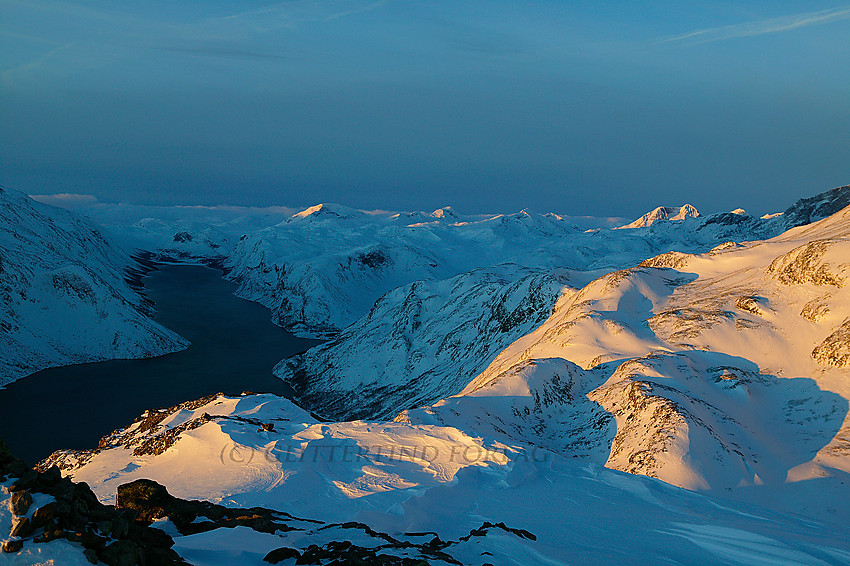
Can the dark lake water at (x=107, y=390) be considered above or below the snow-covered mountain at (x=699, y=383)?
below

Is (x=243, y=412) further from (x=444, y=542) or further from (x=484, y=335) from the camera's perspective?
(x=484, y=335)

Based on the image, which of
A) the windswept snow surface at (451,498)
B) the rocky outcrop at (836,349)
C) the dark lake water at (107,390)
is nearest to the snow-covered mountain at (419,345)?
the dark lake water at (107,390)

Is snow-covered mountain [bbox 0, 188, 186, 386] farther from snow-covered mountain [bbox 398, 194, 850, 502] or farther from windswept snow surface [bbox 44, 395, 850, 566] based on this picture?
windswept snow surface [bbox 44, 395, 850, 566]

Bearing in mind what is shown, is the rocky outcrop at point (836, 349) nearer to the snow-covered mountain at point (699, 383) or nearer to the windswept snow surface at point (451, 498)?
the snow-covered mountain at point (699, 383)

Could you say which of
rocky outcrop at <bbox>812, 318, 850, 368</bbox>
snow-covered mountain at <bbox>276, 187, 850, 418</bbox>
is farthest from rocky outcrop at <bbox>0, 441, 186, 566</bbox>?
snow-covered mountain at <bbox>276, 187, 850, 418</bbox>

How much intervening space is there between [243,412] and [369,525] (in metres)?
34.1

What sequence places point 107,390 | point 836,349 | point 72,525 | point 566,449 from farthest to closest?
point 107,390 < point 836,349 < point 566,449 < point 72,525

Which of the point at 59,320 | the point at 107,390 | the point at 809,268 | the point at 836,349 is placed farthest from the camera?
the point at 59,320

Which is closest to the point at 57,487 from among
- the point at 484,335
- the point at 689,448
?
the point at 689,448

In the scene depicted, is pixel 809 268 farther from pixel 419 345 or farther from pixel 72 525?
pixel 419 345

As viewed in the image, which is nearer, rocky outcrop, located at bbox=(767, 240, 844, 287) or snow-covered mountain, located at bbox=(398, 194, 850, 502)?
snow-covered mountain, located at bbox=(398, 194, 850, 502)

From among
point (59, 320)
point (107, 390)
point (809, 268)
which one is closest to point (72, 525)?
point (809, 268)

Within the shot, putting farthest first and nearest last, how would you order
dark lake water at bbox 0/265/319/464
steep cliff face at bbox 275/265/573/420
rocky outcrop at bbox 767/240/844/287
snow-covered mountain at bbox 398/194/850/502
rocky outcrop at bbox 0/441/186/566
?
steep cliff face at bbox 275/265/573/420, dark lake water at bbox 0/265/319/464, rocky outcrop at bbox 767/240/844/287, snow-covered mountain at bbox 398/194/850/502, rocky outcrop at bbox 0/441/186/566

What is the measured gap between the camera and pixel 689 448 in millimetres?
42750
